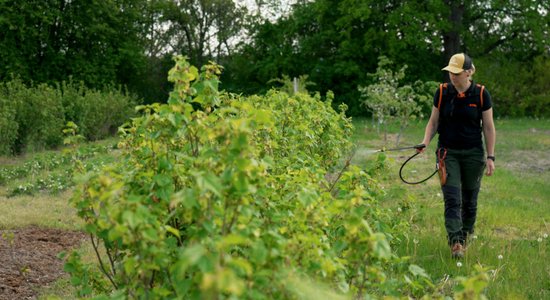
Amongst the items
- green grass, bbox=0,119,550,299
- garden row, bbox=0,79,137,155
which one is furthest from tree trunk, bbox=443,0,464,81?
garden row, bbox=0,79,137,155

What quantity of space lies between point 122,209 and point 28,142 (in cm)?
1401

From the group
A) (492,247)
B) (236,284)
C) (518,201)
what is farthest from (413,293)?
(518,201)

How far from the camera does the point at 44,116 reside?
609 inches

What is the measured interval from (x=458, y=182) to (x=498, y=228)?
61.3 inches

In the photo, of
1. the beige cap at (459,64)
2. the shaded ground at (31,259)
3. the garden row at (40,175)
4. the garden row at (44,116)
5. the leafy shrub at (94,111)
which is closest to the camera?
Result: the shaded ground at (31,259)

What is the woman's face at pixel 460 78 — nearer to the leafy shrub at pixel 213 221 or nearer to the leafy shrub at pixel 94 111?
the leafy shrub at pixel 213 221

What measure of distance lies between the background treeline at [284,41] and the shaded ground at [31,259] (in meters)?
21.1

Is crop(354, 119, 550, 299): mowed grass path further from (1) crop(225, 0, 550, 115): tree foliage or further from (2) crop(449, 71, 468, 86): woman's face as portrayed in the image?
(1) crop(225, 0, 550, 115): tree foliage

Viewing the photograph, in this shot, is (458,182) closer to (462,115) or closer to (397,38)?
(462,115)

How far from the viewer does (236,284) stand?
4.81ft

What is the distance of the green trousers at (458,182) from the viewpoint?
17.4 feet

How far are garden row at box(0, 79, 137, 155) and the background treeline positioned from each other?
9.52 m

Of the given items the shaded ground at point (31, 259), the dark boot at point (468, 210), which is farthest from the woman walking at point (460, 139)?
the shaded ground at point (31, 259)

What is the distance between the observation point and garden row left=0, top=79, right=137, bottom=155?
14019 millimetres
